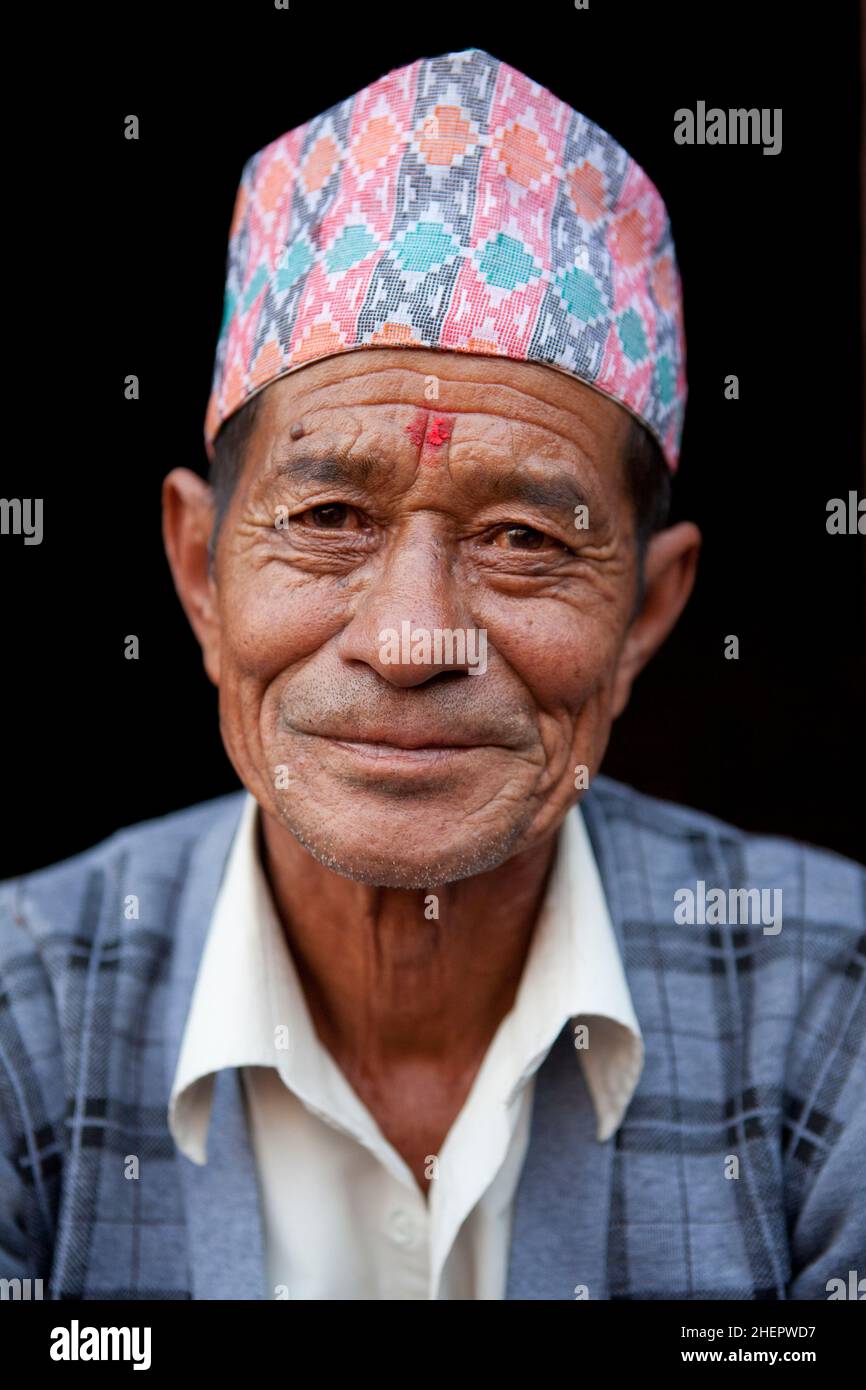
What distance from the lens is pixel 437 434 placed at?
219cm

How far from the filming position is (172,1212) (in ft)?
7.99

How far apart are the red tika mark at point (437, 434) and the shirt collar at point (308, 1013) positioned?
2.95 feet

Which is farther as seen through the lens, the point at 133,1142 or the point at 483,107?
the point at 133,1142

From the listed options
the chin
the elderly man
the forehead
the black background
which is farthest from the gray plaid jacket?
the black background

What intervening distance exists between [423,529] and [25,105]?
6.85 ft

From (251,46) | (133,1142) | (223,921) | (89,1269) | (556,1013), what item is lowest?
(89,1269)

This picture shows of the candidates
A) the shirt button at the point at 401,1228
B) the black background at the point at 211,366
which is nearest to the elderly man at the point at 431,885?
the shirt button at the point at 401,1228

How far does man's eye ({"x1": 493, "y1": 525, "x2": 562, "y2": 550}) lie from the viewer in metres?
2.28

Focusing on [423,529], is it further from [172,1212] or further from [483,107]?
[172,1212]

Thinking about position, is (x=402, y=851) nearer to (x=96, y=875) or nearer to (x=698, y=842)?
(x=96, y=875)

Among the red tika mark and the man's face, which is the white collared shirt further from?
the red tika mark

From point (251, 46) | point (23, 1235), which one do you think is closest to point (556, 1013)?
point (23, 1235)

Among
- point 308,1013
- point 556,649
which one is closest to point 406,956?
point 308,1013

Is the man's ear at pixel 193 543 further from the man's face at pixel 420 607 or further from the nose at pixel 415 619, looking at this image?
the nose at pixel 415 619
